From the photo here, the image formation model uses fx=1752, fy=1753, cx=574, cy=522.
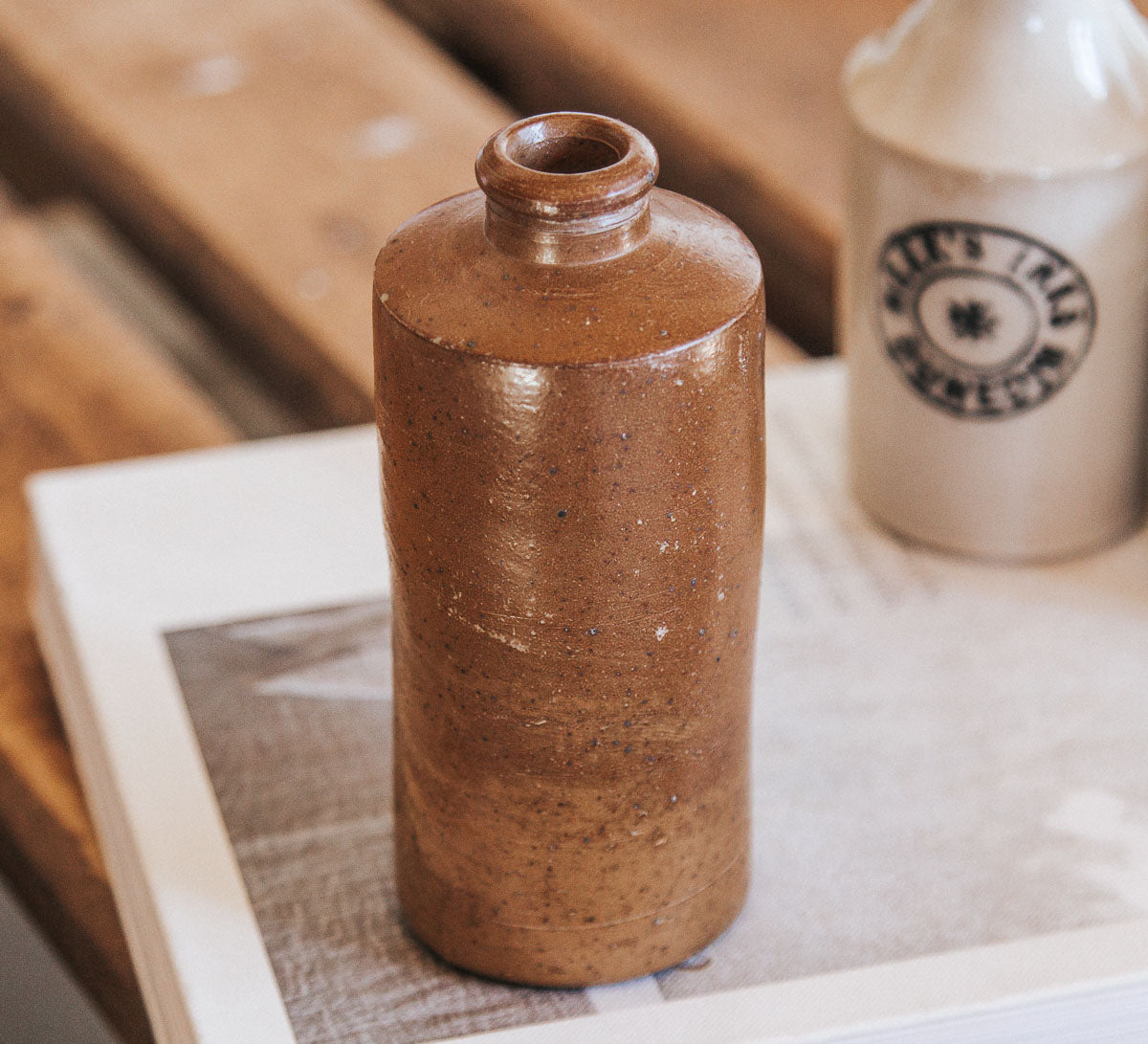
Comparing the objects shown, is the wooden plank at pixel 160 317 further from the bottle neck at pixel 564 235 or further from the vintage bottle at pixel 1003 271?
the bottle neck at pixel 564 235

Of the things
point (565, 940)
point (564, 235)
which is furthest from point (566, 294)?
point (565, 940)

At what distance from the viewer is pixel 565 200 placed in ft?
1.32

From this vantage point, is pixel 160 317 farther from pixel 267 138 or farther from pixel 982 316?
pixel 982 316

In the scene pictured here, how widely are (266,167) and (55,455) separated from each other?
0.22m

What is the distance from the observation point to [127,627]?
634mm

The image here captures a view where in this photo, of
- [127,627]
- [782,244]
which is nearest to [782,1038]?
[127,627]

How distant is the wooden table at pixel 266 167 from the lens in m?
0.83

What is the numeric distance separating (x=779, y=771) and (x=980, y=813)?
2.6 inches

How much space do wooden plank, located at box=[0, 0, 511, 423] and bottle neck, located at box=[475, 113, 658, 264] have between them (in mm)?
389

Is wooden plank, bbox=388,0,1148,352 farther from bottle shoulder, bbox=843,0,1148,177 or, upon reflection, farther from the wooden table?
bottle shoulder, bbox=843,0,1148,177

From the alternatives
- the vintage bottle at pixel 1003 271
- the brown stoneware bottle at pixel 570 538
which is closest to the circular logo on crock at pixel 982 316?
the vintage bottle at pixel 1003 271

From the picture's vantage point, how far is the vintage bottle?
59 cm

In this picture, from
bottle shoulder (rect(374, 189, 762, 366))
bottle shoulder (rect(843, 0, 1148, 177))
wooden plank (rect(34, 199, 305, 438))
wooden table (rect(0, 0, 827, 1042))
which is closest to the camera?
bottle shoulder (rect(374, 189, 762, 366))

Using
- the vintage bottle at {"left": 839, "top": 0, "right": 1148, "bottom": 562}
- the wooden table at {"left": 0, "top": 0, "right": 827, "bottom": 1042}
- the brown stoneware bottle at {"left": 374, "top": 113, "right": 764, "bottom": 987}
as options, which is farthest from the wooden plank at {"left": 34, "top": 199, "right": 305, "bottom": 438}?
the brown stoneware bottle at {"left": 374, "top": 113, "right": 764, "bottom": 987}
